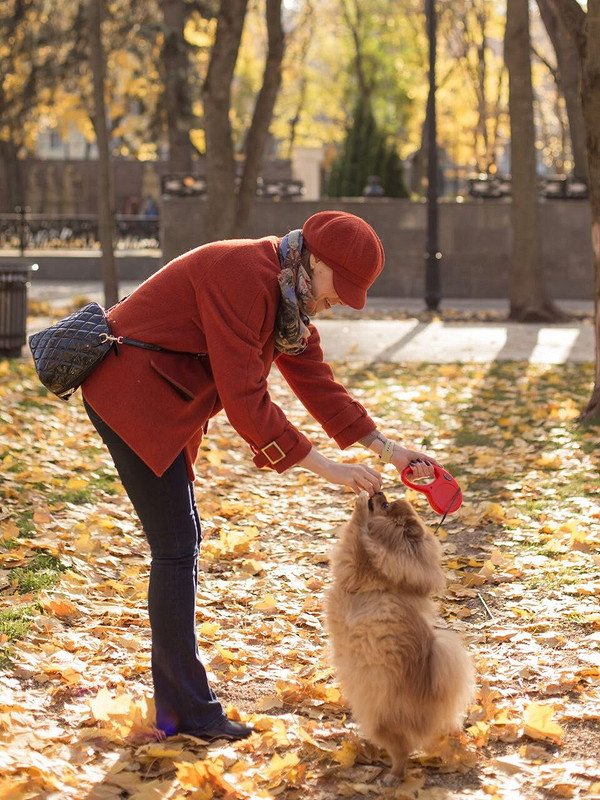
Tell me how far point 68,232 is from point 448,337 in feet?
44.0

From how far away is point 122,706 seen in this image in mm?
4168

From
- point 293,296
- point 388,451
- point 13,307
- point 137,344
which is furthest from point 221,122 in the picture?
point 293,296

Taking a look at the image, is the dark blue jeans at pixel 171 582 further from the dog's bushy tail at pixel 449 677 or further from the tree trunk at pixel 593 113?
the tree trunk at pixel 593 113

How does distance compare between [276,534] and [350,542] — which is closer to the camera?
[350,542]

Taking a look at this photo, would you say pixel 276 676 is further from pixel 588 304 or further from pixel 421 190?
pixel 421 190

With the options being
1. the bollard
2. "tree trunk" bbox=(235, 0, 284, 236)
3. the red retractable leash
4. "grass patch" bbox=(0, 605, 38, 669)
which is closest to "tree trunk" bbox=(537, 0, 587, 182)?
"tree trunk" bbox=(235, 0, 284, 236)

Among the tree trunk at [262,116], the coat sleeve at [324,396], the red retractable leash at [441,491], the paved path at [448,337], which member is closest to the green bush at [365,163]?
the paved path at [448,337]

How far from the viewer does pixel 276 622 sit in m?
5.30

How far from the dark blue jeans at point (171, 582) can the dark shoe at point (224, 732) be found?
18 millimetres

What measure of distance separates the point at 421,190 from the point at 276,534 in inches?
1304

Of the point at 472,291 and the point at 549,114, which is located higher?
the point at 549,114

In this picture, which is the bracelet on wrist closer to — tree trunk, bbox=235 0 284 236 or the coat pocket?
the coat pocket

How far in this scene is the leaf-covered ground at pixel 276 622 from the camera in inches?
149

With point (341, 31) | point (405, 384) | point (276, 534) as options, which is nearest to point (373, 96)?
point (341, 31)
